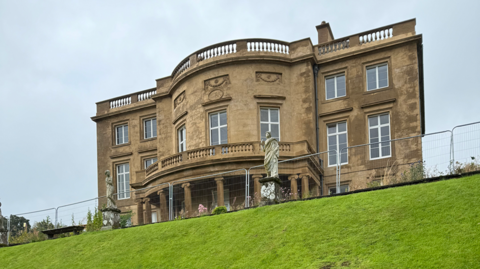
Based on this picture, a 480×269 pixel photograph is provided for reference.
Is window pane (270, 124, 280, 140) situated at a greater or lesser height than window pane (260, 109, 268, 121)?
lesser

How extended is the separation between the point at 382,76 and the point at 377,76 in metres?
0.26

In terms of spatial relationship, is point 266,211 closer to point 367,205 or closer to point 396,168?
point 367,205

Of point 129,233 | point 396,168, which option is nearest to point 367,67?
point 396,168

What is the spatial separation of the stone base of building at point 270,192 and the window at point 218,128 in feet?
37.9

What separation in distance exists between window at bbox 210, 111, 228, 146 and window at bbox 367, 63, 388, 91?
24.6ft

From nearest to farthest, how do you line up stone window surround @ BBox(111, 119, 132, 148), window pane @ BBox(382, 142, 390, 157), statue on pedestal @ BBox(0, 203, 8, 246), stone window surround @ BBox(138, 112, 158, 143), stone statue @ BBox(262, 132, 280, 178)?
stone statue @ BBox(262, 132, 280, 178), statue on pedestal @ BBox(0, 203, 8, 246), window pane @ BBox(382, 142, 390, 157), stone window surround @ BBox(138, 112, 158, 143), stone window surround @ BBox(111, 119, 132, 148)

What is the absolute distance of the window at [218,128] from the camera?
30.2 meters

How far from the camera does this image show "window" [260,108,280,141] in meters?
30.0

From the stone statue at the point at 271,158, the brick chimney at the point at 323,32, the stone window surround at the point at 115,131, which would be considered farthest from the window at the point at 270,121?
the stone statue at the point at 271,158

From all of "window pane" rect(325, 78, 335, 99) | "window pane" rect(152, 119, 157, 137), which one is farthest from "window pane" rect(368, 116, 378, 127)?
"window pane" rect(152, 119, 157, 137)

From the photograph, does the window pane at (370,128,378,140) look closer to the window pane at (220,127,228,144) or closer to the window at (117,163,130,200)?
the window pane at (220,127,228,144)

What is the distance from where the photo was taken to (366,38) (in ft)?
100

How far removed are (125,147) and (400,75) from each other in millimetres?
17335

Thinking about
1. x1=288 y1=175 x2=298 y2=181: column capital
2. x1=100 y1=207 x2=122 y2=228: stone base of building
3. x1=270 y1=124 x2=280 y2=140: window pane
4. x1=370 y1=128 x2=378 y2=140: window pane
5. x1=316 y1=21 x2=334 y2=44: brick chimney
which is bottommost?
x1=100 y1=207 x2=122 y2=228: stone base of building
